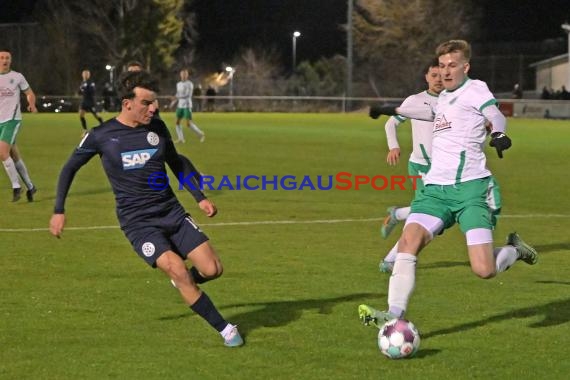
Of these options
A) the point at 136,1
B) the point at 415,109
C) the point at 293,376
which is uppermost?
the point at 136,1

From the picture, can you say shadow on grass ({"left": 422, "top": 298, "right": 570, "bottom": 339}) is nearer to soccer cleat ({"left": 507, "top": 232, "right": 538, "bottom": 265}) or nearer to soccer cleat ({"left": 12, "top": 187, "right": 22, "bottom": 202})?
soccer cleat ({"left": 507, "top": 232, "right": 538, "bottom": 265})

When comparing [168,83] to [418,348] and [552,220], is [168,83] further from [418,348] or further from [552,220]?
[418,348]

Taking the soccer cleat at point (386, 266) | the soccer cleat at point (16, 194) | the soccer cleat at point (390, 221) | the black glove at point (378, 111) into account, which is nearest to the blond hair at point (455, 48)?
the black glove at point (378, 111)

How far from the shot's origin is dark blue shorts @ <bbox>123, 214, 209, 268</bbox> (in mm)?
7059

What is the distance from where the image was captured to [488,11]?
8700 cm

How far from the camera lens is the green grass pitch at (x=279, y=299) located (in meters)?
6.56

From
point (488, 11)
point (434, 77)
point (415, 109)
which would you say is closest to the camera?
point (415, 109)

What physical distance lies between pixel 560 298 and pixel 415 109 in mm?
2080

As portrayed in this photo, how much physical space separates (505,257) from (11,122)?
33.2ft

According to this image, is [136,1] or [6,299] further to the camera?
[136,1]

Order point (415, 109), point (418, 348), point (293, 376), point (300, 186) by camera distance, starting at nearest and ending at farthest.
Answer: point (293, 376)
point (418, 348)
point (415, 109)
point (300, 186)

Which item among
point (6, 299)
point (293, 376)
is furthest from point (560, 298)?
point (6, 299)

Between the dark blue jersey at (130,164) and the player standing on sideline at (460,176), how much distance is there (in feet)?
5.43

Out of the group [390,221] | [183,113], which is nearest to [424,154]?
[390,221]
